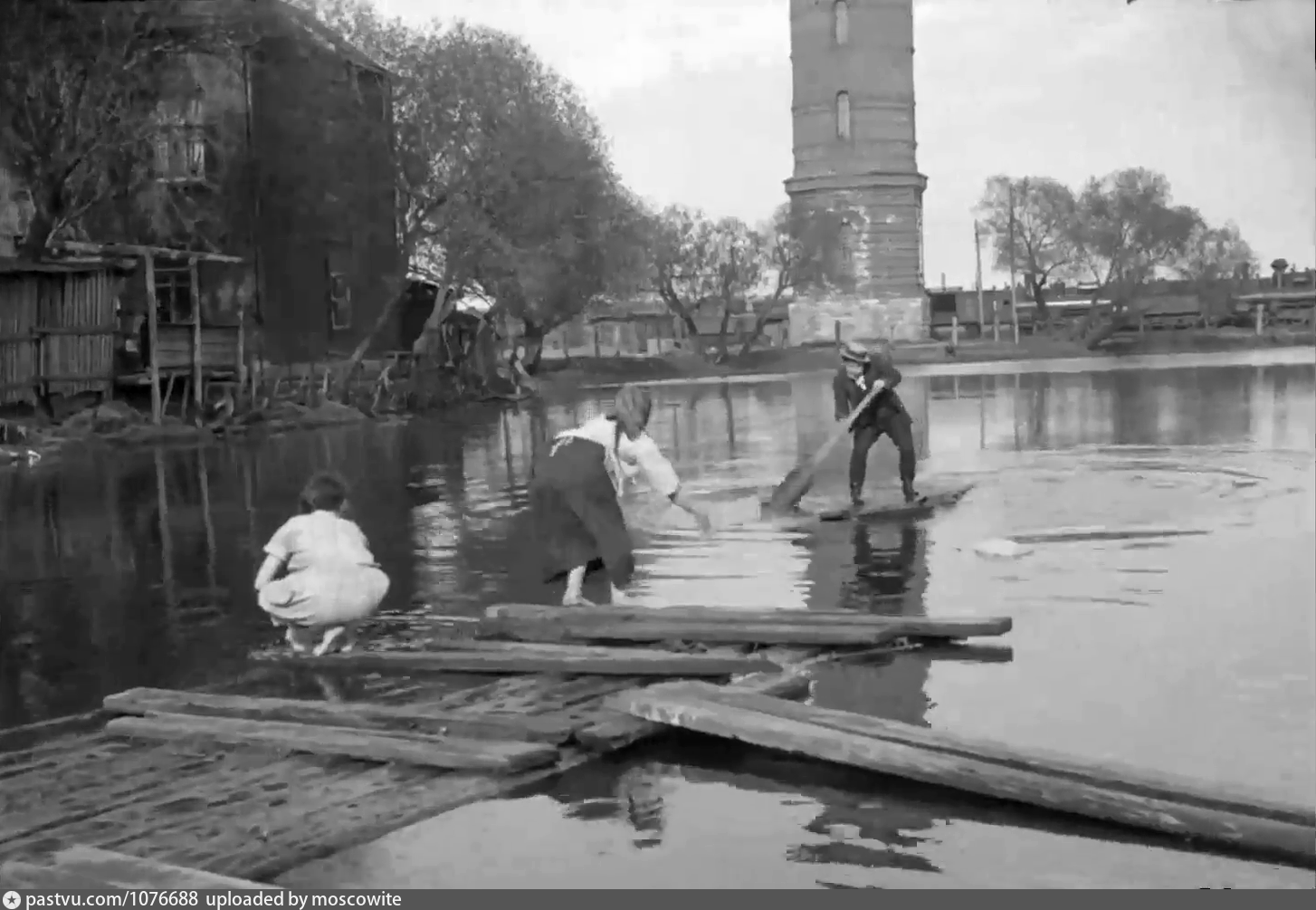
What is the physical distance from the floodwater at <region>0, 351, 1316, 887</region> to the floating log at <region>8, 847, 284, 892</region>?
16.2 inches

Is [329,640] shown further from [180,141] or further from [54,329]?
[54,329]

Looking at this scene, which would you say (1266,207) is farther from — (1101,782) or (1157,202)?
(1101,782)

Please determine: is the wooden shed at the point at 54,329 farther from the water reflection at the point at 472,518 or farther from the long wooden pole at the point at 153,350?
the water reflection at the point at 472,518

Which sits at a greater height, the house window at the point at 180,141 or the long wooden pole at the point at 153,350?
the house window at the point at 180,141

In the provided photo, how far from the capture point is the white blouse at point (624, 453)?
8.05m

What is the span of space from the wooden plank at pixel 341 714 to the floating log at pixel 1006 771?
398 millimetres

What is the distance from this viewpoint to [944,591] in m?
8.88

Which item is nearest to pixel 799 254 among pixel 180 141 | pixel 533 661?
pixel 533 661

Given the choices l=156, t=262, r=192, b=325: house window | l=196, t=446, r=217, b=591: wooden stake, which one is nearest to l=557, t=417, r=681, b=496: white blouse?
l=196, t=446, r=217, b=591: wooden stake

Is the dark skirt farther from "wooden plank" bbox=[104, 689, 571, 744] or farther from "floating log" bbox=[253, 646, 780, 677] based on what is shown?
"wooden plank" bbox=[104, 689, 571, 744]

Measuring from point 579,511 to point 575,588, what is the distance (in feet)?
1.51

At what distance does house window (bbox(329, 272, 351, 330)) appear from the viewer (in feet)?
49.2

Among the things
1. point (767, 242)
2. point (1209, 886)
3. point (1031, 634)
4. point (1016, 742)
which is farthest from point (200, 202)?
point (1209, 886)

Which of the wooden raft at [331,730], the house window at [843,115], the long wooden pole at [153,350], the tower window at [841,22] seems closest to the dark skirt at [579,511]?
the wooden raft at [331,730]
